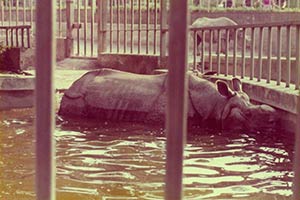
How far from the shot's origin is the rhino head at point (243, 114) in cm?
612

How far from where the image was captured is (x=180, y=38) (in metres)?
0.88

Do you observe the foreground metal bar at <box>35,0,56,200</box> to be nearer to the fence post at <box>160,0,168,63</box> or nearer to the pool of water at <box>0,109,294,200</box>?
the pool of water at <box>0,109,294,200</box>

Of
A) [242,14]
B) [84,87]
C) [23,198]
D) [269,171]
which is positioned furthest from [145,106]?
[242,14]

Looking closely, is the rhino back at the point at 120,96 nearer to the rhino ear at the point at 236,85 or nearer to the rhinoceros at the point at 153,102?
the rhinoceros at the point at 153,102

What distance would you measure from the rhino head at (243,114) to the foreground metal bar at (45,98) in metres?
5.30

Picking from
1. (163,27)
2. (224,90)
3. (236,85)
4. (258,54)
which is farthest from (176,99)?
(163,27)

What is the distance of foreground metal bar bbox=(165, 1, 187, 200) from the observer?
0.88m

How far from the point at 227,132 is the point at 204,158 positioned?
4.78 feet

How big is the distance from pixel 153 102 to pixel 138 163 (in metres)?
2.15

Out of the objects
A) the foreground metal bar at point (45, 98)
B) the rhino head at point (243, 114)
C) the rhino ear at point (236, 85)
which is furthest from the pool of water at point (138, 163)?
the foreground metal bar at point (45, 98)

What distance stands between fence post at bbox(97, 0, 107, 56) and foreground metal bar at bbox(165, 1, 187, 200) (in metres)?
10.2

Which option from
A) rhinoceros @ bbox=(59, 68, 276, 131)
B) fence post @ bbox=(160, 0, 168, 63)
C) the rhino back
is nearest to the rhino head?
rhinoceros @ bbox=(59, 68, 276, 131)

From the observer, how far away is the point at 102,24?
36.4 ft

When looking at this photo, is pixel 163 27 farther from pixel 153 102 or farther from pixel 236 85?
pixel 153 102
